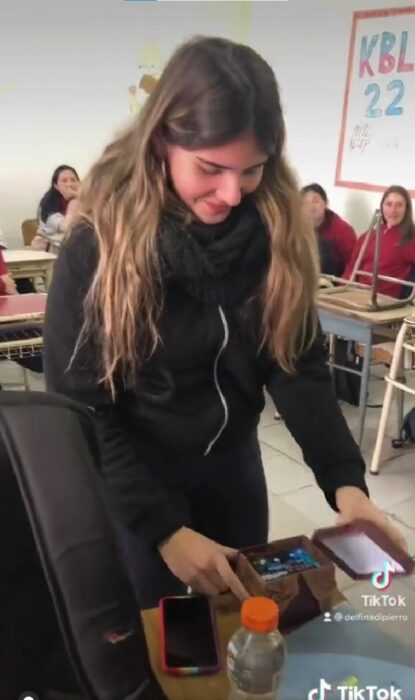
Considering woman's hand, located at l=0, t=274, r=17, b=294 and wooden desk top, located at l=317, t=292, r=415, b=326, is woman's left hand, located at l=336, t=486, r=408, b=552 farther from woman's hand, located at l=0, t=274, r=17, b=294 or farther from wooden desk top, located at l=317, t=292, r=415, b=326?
woman's hand, located at l=0, t=274, r=17, b=294

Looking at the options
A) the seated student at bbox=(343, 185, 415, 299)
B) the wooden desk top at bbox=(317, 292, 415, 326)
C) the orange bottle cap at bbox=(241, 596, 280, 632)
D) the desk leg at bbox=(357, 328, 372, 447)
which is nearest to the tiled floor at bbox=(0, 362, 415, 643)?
the desk leg at bbox=(357, 328, 372, 447)

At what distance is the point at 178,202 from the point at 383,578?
0.52 meters

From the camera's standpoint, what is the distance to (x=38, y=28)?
457cm

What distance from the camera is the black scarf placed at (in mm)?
896

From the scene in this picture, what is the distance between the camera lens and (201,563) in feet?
2.69

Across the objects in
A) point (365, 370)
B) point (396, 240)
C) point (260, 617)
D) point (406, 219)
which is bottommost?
point (365, 370)

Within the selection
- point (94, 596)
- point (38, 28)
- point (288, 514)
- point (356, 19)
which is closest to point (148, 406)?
point (94, 596)

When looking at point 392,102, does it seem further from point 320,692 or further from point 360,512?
point 320,692

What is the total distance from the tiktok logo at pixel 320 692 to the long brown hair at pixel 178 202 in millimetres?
432

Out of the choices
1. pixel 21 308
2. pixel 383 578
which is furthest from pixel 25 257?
pixel 383 578

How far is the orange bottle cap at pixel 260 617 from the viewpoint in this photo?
0.59 m

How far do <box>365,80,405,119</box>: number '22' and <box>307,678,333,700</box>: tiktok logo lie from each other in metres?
3.57

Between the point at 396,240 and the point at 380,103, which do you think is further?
the point at 380,103

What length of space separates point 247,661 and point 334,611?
145 mm
